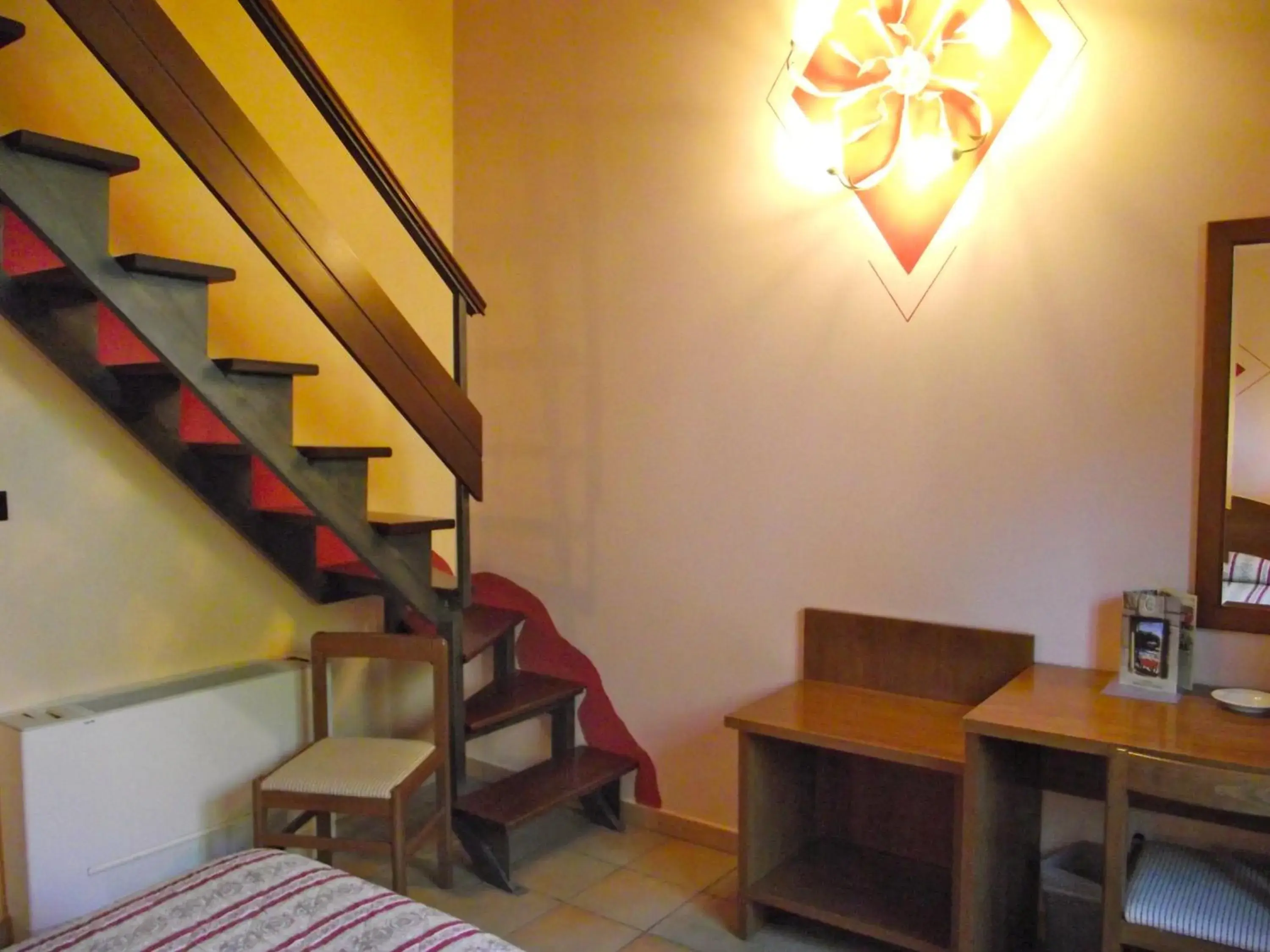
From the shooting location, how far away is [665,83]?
328 cm

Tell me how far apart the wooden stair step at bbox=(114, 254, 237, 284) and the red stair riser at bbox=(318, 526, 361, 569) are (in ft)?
3.65

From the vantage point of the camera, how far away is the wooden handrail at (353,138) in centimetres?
246

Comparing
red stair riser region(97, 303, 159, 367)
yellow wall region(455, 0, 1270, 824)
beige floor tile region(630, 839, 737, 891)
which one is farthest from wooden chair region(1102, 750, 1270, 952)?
red stair riser region(97, 303, 159, 367)

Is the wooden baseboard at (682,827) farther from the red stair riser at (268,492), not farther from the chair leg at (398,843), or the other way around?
the red stair riser at (268,492)

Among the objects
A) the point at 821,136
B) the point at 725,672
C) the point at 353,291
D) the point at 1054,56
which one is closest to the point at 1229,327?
the point at 1054,56

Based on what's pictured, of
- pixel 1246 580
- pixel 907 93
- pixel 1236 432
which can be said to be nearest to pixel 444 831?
pixel 1246 580

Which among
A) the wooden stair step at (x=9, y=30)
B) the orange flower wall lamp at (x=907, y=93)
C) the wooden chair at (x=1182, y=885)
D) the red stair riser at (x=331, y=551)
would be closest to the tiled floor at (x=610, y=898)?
the wooden chair at (x=1182, y=885)

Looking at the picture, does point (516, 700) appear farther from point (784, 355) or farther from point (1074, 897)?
point (1074, 897)

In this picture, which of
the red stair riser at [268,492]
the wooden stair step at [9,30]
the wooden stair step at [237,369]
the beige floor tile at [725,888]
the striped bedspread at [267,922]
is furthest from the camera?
the red stair riser at [268,492]

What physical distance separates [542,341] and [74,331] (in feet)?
5.05

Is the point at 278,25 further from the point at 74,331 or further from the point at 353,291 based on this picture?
the point at 74,331

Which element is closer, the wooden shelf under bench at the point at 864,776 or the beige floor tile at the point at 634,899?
the wooden shelf under bench at the point at 864,776

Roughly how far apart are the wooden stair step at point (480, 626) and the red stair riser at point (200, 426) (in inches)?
32.9

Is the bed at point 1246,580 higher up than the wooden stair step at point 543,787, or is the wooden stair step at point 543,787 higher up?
the bed at point 1246,580
